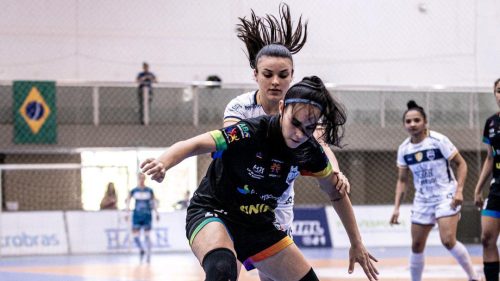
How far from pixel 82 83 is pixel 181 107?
2402mm

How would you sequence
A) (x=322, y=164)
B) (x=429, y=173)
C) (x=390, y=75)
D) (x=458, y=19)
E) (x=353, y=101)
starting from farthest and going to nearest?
(x=353, y=101) → (x=390, y=75) → (x=458, y=19) → (x=429, y=173) → (x=322, y=164)

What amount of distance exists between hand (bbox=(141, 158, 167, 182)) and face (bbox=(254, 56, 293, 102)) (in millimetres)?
1731

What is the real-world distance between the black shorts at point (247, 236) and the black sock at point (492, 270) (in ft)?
13.5

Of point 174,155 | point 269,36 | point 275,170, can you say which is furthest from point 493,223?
point 174,155

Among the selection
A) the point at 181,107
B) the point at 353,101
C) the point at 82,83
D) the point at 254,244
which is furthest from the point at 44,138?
the point at 254,244

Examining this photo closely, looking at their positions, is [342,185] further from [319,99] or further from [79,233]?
[79,233]

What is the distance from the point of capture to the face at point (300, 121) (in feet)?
15.0

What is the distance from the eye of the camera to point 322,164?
4855 millimetres

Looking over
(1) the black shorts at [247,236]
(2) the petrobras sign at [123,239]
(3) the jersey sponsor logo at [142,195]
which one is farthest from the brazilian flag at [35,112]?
(1) the black shorts at [247,236]

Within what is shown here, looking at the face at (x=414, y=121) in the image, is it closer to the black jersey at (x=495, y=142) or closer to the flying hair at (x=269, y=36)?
the black jersey at (x=495, y=142)

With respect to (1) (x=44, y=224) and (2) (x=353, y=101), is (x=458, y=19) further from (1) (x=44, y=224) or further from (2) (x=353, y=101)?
(1) (x=44, y=224)

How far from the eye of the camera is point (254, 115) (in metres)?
5.94

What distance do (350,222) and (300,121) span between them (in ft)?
2.67

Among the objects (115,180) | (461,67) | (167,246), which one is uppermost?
(461,67)
